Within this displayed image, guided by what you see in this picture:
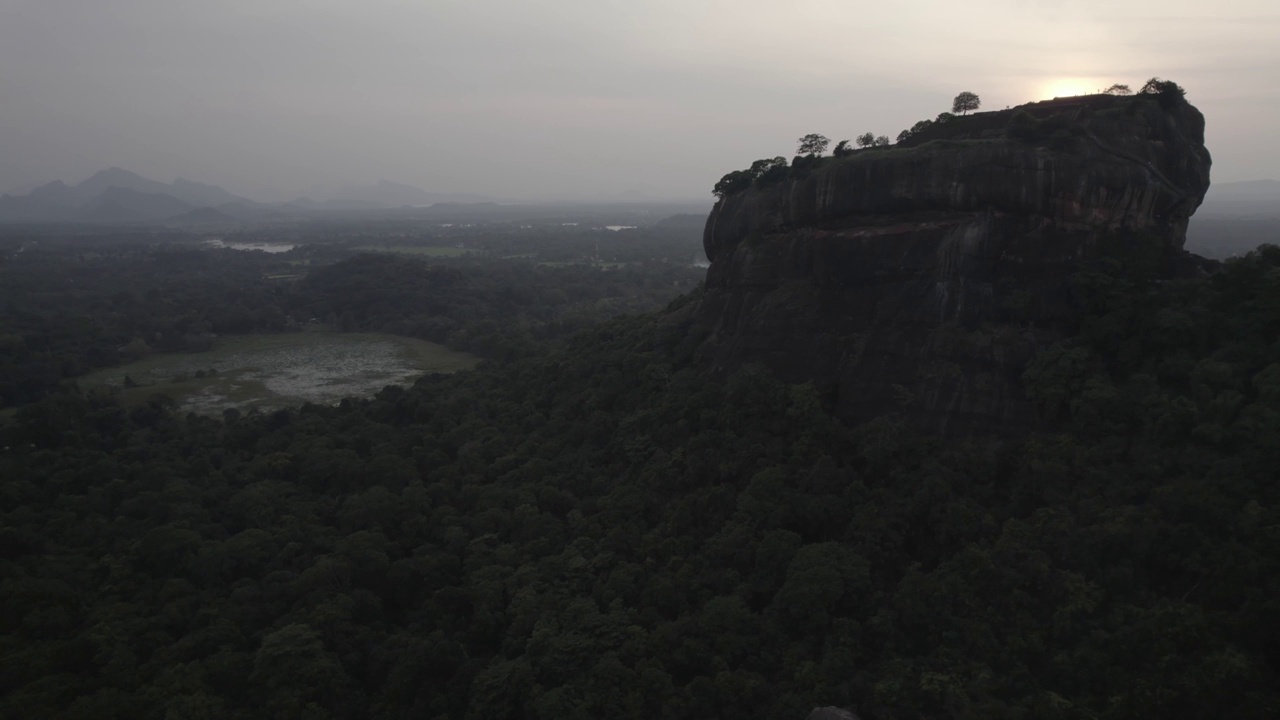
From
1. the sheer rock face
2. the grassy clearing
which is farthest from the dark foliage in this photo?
the grassy clearing

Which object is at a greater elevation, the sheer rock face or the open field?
the sheer rock face

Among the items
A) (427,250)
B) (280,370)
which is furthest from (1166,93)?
(427,250)

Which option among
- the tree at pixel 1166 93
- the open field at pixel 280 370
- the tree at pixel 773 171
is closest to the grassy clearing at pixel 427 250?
the open field at pixel 280 370

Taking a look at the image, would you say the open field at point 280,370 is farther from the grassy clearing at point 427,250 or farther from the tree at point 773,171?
the grassy clearing at point 427,250

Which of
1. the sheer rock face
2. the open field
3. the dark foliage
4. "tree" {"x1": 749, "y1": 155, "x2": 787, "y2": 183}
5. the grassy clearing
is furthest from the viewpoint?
the grassy clearing

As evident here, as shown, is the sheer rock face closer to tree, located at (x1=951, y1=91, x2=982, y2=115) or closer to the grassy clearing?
tree, located at (x1=951, y1=91, x2=982, y2=115)

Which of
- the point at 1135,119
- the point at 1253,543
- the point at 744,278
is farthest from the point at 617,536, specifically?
the point at 1135,119

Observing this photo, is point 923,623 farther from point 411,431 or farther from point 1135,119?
point 411,431
